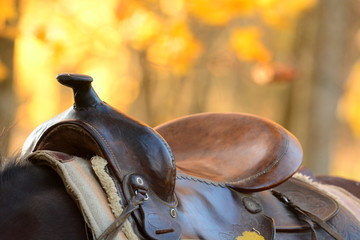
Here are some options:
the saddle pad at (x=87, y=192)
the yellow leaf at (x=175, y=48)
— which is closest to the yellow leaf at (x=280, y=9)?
the yellow leaf at (x=175, y=48)

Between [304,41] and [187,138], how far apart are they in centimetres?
648

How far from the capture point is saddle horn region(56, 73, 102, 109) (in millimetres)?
1355

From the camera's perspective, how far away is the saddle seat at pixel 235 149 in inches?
66.2

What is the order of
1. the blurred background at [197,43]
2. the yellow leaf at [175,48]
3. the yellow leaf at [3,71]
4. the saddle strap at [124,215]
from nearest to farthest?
the saddle strap at [124,215]
the yellow leaf at [3,71]
the blurred background at [197,43]
the yellow leaf at [175,48]

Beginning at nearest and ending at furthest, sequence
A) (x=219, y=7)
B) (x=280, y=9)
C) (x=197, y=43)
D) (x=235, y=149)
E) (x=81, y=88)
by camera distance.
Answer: (x=81, y=88) → (x=235, y=149) → (x=219, y=7) → (x=197, y=43) → (x=280, y=9)

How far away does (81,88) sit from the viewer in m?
1.39

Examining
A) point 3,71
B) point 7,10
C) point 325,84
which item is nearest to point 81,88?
point 3,71

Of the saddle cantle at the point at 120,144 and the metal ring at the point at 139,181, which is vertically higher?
the saddle cantle at the point at 120,144

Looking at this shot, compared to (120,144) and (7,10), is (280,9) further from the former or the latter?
(120,144)

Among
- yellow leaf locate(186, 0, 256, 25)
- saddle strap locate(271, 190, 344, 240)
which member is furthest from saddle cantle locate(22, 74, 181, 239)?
yellow leaf locate(186, 0, 256, 25)

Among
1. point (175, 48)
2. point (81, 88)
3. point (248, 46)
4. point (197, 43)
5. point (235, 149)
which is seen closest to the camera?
point (81, 88)

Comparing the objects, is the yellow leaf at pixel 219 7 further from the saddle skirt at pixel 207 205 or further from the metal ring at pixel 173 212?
the metal ring at pixel 173 212

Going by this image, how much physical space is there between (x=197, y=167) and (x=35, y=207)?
577 millimetres

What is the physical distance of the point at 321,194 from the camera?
6.09ft
